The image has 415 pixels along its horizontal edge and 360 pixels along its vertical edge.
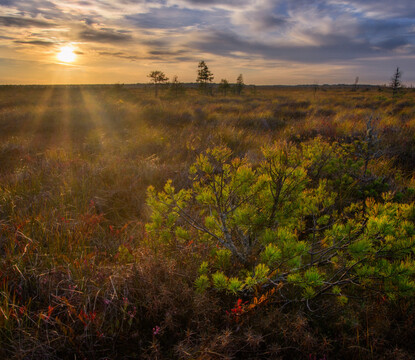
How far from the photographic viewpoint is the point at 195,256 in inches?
85.8

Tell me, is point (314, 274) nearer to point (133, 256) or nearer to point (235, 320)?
point (235, 320)

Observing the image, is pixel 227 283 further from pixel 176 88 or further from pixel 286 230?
pixel 176 88

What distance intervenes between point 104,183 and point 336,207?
3496mm

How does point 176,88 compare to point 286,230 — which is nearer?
point 286,230

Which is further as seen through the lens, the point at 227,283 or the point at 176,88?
the point at 176,88

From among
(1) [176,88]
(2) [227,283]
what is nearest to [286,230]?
(2) [227,283]

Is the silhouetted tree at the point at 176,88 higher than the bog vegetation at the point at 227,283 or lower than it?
higher

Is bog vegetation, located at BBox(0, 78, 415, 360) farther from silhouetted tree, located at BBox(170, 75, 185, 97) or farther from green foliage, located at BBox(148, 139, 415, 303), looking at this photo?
silhouetted tree, located at BBox(170, 75, 185, 97)

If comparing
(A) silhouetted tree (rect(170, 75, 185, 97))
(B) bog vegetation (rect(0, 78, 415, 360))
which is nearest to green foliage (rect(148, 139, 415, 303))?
(B) bog vegetation (rect(0, 78, 415, 360))

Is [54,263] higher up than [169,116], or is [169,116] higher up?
[169,116]

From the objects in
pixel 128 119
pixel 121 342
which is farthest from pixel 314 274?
pixel 128 119

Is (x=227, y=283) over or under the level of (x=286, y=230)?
under

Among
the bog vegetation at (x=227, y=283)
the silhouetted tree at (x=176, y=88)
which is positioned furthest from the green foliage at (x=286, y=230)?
the silhouetted tree at (x=176, y=88)

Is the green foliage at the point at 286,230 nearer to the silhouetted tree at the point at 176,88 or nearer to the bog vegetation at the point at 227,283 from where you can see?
the bog vegetation at the point at 227,283
